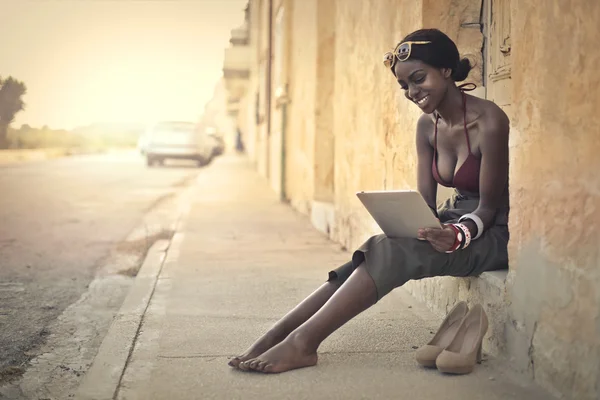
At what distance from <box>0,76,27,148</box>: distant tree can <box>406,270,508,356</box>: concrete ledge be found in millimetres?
4700

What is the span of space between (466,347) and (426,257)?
0.41 m

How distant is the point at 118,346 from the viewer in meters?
3.33

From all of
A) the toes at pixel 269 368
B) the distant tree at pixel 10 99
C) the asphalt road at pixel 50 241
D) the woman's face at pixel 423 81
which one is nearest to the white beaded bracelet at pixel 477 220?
the woman's face at pixel 423 81

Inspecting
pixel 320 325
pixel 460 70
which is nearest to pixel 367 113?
pixel 460 70

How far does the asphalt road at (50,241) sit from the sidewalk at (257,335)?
65 cm

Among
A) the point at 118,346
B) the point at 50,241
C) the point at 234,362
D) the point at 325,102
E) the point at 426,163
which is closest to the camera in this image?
the point at 234,362

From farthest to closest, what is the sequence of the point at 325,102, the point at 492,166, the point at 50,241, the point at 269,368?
the point at 325,102 < the point at 50,241 < the point at 492,166 < the point at 269,368

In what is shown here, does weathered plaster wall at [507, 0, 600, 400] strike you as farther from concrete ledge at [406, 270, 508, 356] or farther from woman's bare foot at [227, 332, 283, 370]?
woman's bare foot at [227, 332, 283, 370]

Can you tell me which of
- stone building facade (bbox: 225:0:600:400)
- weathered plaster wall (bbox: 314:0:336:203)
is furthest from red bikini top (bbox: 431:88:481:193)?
weathered plaster wall (bbox: 314:0:336:203)

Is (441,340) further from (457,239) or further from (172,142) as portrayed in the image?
(172,142)

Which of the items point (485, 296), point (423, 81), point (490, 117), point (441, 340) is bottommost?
point (441, 340)

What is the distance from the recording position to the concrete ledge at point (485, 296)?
3031 millimetres

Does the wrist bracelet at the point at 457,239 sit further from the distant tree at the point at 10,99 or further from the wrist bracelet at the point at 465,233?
the distant tree at the point at 10,99

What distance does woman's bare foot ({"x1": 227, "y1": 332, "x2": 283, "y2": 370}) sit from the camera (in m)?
2.97
